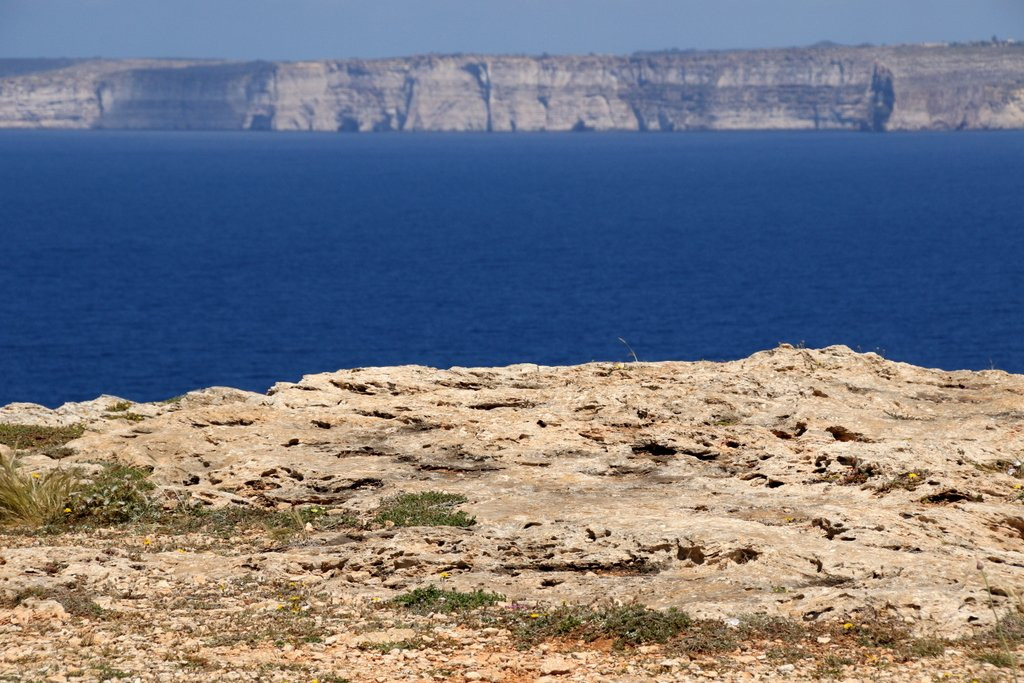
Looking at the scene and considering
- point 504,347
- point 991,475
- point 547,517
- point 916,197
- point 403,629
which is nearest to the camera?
point 403,629

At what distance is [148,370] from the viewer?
72000mm

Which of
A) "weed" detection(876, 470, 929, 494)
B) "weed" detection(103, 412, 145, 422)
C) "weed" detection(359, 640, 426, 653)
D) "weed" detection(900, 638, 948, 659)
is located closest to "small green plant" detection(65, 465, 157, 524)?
"weed" detection(103, 412, 145, 422)

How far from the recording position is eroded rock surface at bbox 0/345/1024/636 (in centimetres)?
1348

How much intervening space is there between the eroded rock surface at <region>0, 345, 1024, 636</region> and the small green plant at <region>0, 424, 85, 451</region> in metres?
0.59

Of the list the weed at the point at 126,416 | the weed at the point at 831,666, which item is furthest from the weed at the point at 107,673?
Answer: the weed at the point at 126,416

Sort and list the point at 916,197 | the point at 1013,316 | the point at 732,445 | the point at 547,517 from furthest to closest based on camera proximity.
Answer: the point at 916,197 → the point at 1013,316 → the point at 732,445 → the point at 547,517

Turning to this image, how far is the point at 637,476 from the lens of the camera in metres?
17.4

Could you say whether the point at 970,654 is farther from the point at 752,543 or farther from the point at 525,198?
the point at 525,198

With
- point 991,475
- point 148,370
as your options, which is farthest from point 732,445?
point 148,370

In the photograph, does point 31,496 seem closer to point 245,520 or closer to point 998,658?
point 245,520

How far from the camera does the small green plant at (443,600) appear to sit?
1310cm

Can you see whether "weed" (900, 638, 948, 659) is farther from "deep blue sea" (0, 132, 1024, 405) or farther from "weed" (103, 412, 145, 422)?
"deep blue sea" (0, 132, 1024, 405)

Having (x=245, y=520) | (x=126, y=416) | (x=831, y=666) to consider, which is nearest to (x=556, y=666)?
(x=831, y=666)

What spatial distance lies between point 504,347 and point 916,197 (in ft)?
401
